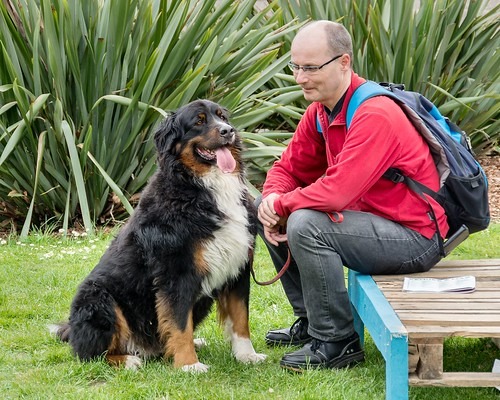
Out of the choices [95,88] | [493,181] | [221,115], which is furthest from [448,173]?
[493,181]

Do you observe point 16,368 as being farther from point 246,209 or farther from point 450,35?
point 450,35

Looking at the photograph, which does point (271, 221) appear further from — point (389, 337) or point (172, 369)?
point (389, 337)

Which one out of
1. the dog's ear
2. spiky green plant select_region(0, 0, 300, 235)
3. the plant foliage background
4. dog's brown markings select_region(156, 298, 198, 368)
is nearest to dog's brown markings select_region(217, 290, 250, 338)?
dog's brown markings select_region(156, 298, 198, 368)

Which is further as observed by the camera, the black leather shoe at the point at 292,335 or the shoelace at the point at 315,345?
the black leather shoe at the point at 292,335

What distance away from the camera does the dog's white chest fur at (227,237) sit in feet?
13.7

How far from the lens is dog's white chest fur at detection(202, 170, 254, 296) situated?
13.7 ft

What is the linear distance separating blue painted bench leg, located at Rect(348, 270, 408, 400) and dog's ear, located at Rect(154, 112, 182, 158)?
1269 millimetres

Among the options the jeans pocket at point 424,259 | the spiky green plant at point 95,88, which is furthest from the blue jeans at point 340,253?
the spiky green plant at point 95,88

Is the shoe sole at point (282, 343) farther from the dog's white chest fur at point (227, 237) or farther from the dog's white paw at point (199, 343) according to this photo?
the dog's white chest fur at point (227, 237)

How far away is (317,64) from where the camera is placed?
159 inches

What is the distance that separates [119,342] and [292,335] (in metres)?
1.03

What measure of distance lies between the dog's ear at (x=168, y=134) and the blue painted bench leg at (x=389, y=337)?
1.27 m

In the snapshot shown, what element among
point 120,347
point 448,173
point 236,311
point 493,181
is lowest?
point 493,181

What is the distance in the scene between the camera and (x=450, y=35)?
356 inches
